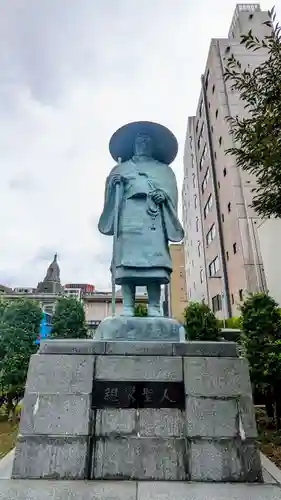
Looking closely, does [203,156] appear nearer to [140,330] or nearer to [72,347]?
[140,330]

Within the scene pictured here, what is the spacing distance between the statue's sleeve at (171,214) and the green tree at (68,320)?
6.05 m

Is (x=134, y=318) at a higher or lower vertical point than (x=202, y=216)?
lower

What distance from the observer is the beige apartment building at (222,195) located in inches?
674

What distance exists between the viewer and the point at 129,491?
2562mm

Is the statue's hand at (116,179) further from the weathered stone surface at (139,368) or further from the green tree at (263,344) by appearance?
the green tree at (263,344)

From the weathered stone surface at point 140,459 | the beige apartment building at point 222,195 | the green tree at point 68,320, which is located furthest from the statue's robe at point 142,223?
the beige apartment building at point 222,195

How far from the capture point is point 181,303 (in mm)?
38594

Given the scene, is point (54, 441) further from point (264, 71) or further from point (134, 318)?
point (264, 71)

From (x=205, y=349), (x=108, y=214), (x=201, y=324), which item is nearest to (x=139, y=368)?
(x=205, y=349)

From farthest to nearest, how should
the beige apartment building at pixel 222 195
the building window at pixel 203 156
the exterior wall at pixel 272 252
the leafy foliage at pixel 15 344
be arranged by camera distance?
the building window at pixel 203 156 < the beige apartment building at pixel 222 195 < the exterior wall at pixel 272 252 < the leafy foliage at pixel 15 344

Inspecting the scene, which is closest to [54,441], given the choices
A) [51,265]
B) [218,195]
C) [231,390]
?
[231,390]

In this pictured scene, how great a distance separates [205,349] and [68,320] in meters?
6.86

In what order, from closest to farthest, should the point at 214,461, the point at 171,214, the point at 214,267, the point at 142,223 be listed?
the point at 214,461
the point at 142,223
the point at 171,214
the point at 214,267

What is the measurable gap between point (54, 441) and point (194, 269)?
2403cm
